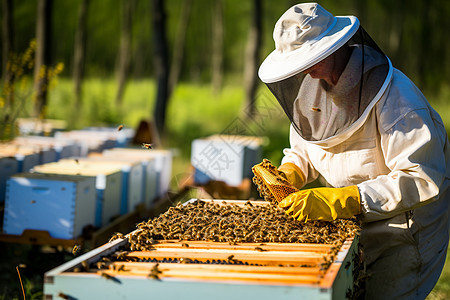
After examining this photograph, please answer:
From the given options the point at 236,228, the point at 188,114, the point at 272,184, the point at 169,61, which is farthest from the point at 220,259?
the point at 188,114

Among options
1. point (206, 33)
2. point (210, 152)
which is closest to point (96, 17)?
point (206, 33)

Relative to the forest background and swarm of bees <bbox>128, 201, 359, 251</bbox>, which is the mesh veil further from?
the forest background

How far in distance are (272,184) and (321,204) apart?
0.79 feet

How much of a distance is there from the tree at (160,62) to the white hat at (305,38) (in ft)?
22.4

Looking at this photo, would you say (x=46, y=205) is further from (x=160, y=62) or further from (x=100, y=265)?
(x=160, y=62)

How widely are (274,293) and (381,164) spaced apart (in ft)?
4.04

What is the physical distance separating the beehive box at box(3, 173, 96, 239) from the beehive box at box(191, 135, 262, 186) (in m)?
2.50

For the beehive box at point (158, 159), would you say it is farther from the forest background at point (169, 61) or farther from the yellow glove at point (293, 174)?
the yellow glove at point (293, 174)

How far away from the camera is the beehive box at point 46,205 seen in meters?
3.62

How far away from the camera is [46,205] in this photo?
3.65 meters

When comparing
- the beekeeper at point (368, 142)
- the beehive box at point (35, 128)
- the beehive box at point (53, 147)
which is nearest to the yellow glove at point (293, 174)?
the beekeeper at point (368, 142)

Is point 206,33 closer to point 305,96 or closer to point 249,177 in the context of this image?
point 249,177

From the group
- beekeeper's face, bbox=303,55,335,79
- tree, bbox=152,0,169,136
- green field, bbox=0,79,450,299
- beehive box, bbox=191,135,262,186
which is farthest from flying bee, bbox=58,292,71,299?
tree, bbox=152,0,169,136

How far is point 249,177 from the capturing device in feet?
20.8
